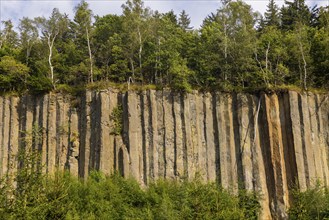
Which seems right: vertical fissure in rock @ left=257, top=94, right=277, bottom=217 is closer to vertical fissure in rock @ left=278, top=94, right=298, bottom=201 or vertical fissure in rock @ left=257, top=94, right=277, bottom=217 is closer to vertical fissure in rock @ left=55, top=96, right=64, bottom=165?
vertical fissure in rock @ left=278, top=94, right=298, bottom=201

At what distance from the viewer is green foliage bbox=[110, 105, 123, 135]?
116 feet

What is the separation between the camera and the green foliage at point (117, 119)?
3525 cm

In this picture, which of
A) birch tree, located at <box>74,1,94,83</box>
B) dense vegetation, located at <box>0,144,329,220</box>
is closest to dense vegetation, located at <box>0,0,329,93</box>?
birch tree, located at <box>74,1,94,83</box>

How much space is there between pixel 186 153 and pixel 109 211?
819cm

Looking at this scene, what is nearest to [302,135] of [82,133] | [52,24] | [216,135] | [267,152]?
[267,152]

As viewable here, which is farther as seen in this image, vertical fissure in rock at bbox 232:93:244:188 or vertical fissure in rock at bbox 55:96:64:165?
vertical fissure in rock at bbox 55:96:64:165

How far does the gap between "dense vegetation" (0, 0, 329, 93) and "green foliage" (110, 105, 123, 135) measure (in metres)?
3.33

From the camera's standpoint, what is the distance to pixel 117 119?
117 ft

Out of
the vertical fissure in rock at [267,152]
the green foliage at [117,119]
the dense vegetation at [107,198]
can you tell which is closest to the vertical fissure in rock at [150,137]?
the dense vegetation at [107,198]

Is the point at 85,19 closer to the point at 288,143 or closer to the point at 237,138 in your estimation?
the point at 237,138

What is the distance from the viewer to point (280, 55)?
3925 centimetres

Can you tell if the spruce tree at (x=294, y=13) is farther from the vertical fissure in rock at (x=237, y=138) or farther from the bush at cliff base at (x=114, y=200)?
the bush at cliff base at (x=114, y=200)

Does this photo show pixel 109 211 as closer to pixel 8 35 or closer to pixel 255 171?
pixel 255 171

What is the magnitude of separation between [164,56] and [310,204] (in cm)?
1607
